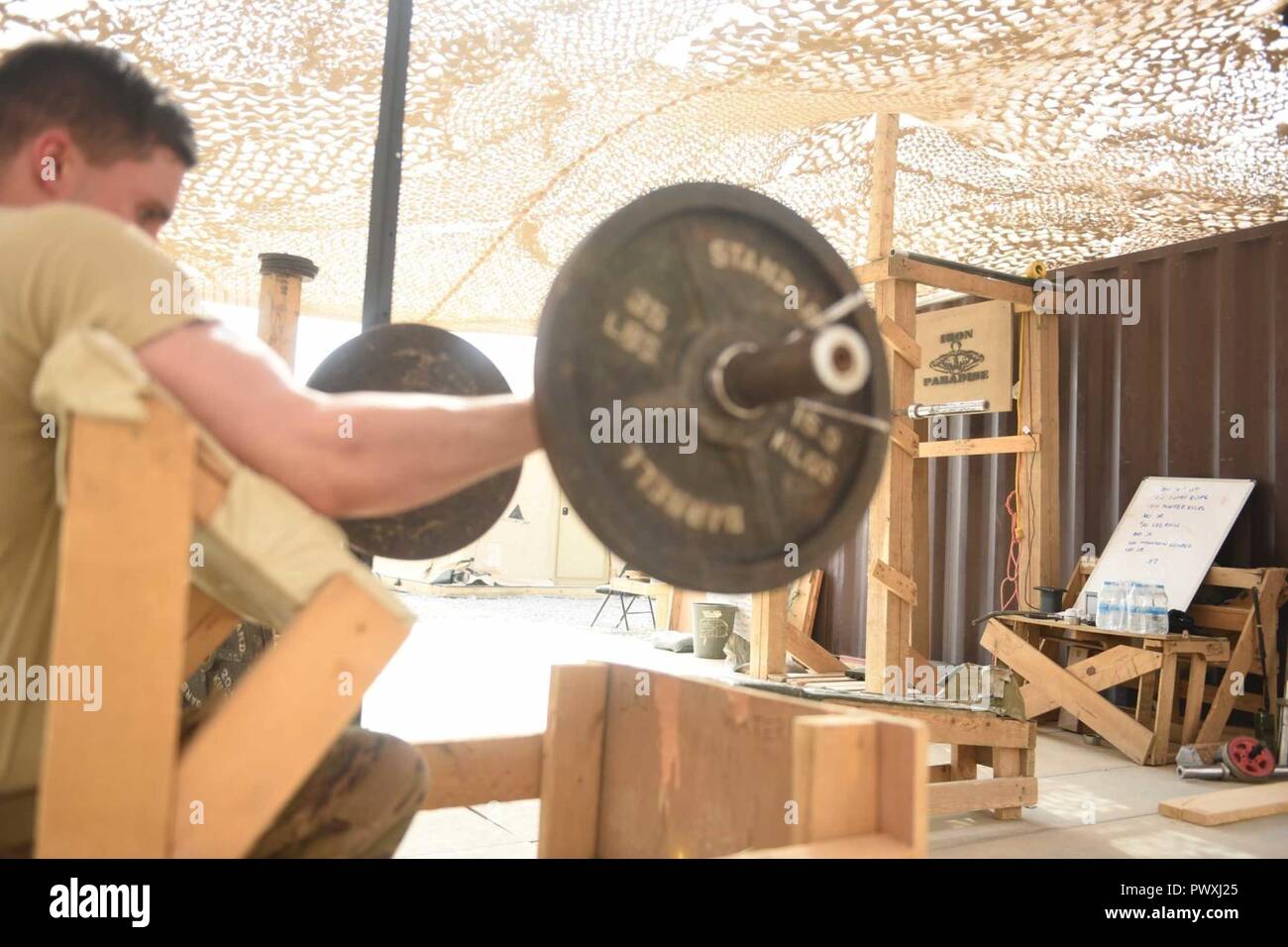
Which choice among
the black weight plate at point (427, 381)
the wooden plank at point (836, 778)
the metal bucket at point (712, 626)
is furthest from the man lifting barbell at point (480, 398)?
the metal bucket at point (712, 626)

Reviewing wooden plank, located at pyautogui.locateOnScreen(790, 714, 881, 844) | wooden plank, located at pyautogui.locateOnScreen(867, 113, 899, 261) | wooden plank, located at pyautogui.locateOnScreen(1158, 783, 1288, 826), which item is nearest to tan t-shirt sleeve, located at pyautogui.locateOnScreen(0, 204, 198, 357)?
wooden plank, located at pyautogui.locateOnScreen(790, 714, 881, 844)

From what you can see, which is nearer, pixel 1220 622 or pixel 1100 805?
pixel 1100 805

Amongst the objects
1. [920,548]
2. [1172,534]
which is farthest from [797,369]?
[920,548]

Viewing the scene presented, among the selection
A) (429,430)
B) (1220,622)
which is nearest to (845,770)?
(429,430)

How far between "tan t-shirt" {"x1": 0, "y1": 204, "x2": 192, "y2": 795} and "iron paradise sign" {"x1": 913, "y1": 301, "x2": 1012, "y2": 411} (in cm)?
505

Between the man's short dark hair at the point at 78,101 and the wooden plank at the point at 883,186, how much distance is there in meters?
3.98

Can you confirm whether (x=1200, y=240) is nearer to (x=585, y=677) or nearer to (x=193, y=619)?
(x=585, y=677)

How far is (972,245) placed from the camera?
638 cm

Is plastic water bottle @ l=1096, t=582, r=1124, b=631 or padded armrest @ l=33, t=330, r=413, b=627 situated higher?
padded armrest @ l=33, t=330, r=413, b=627

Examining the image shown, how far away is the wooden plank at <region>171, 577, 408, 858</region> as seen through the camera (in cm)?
94

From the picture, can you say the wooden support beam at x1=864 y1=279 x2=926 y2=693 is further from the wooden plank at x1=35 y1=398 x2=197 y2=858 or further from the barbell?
the wooden plank at x1=35 y1=398 x2=197 y2=858

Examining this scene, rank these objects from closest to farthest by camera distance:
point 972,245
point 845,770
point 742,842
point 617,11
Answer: point 845,770, point 742,842, point 617,11, point 972,245

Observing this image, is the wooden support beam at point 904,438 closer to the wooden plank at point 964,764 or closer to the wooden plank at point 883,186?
the wooden plank at point 883,186

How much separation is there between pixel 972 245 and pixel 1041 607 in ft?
9.02
